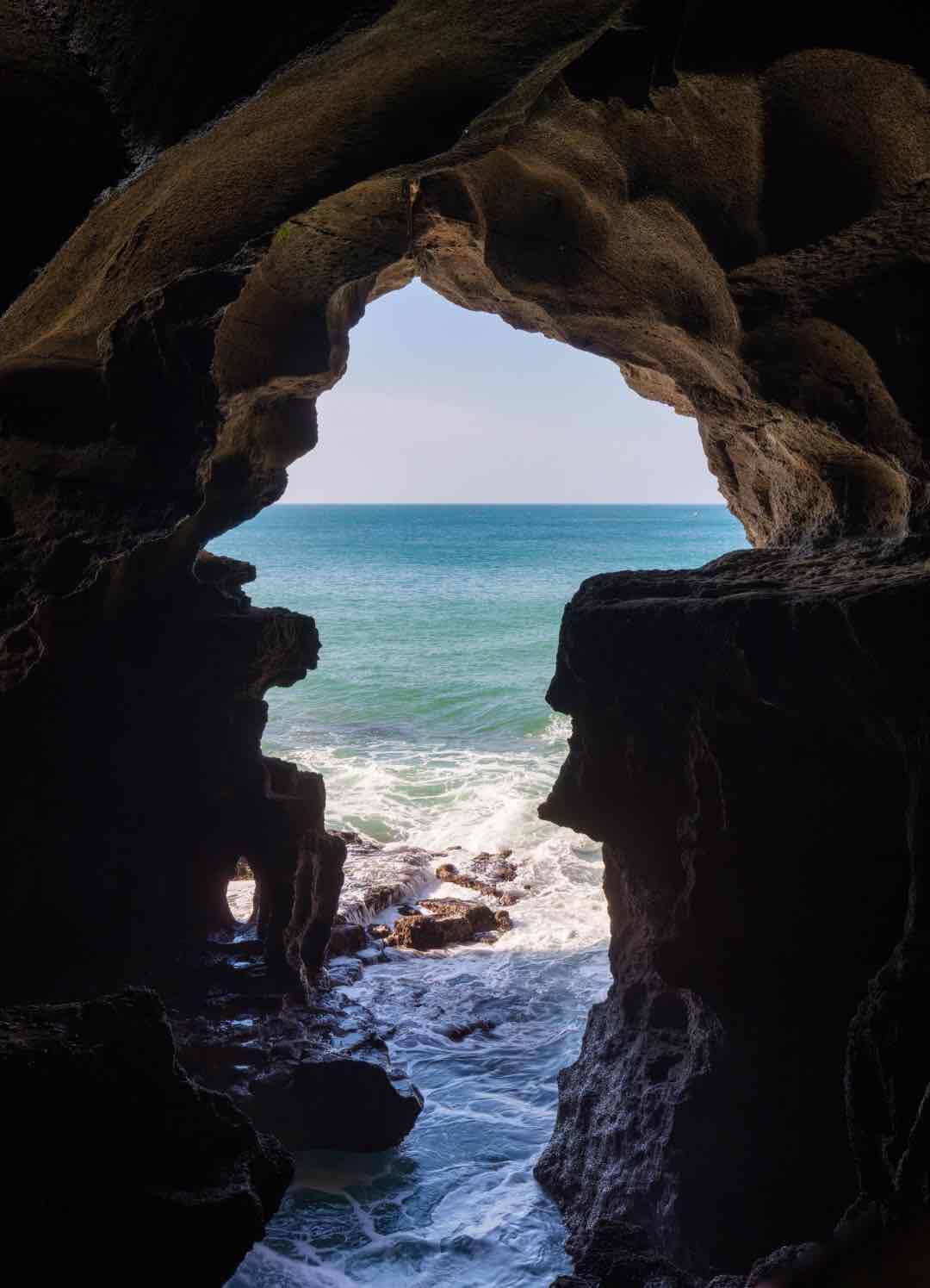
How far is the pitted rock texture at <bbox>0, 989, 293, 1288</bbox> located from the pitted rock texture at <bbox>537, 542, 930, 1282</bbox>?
2715 mm

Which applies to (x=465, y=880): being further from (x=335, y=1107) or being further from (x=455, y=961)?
(x=335, y=1107)

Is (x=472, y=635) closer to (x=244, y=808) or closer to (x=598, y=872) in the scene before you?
(x=598, y=872)

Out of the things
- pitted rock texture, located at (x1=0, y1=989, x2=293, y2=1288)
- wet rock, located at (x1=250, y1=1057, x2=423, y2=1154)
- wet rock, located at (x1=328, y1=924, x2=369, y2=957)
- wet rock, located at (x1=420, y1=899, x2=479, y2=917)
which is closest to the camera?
pitted rock texture, located at (x1=0, y1=989, x2=293, y2=1288)

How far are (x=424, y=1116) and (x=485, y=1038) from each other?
1.54m

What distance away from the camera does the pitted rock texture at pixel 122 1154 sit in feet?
11.0

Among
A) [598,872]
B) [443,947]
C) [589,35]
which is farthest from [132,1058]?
[598,872]

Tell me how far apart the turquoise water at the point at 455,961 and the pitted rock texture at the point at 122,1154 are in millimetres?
2983

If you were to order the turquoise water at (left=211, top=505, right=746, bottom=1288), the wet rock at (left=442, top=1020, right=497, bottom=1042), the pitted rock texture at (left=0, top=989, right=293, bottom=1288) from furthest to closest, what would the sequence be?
the wet rock at (left=442, top=1020, right=497, bottom=1042) → the turquoise water at (left=211, top=505, right=746, bottom=1288) → the pitted rock texture at (left=0, top=989, right=293, bottom=1288)

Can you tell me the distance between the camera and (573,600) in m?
6.57

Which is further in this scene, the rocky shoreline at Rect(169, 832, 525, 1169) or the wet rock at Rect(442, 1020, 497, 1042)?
the wet rock at Rect(442, 1020, 497, 1042)

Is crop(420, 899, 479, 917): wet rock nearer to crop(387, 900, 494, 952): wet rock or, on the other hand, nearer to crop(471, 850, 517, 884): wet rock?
crop(387, 900, 494, 952): wet rock

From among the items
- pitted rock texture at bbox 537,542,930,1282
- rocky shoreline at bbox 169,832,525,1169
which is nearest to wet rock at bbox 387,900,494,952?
rocky shoreline at bbox 169,832,525,1169

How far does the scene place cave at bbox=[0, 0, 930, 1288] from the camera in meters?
2.84

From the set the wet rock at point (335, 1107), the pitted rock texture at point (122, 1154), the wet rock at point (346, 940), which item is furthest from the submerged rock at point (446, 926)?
the pitted rock texture at point (122, 1154)
